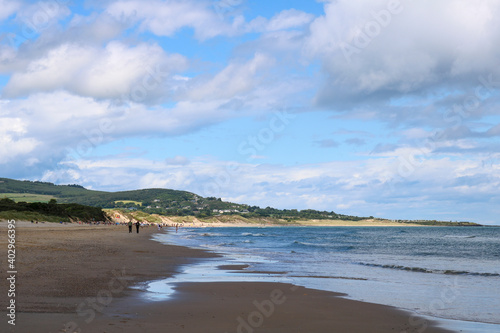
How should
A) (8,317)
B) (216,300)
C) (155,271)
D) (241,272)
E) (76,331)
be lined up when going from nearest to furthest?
(76,331), (8,317), (216,300), (155,271), (241,272)

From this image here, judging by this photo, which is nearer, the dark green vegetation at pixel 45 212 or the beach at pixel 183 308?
the beach at pixel 183 308

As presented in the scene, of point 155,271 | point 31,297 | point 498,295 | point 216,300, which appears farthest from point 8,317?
point 498,295

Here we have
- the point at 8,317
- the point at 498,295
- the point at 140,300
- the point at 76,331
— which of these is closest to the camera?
the point at 76,331

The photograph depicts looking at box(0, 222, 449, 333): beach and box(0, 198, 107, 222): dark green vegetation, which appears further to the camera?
box(0, 198, 107, 222): dark green vegetation

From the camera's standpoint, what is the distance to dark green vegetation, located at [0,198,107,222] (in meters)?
84.9

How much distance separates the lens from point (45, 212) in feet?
359

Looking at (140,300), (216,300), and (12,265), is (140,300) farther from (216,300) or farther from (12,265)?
(12,265)

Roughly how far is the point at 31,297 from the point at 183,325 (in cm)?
460

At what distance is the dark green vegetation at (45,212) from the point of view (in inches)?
3344

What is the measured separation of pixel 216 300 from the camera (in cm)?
1358

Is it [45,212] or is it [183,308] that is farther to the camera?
[45,212]

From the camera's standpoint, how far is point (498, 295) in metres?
16.6

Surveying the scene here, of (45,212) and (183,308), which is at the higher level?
(183,308)

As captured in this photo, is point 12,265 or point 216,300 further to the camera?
point 12,265
